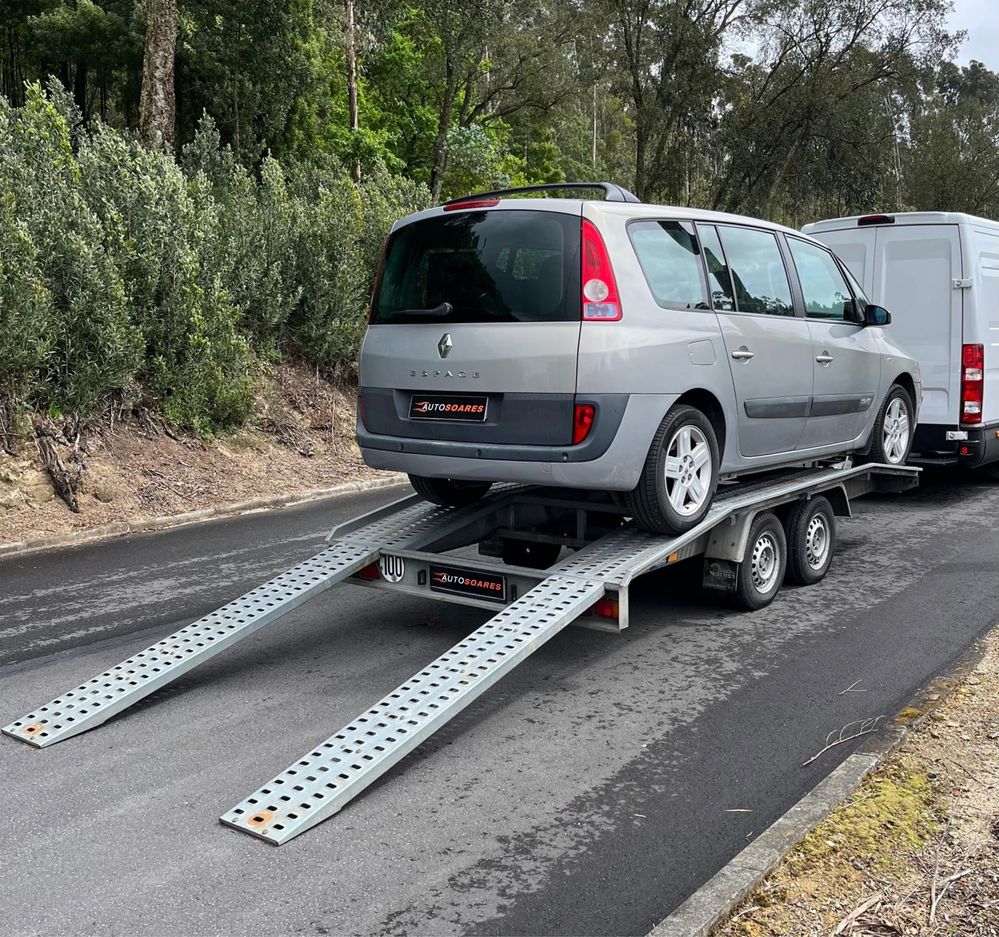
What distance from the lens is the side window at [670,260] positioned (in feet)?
18.3

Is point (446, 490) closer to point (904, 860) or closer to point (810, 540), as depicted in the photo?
point (810, 540)

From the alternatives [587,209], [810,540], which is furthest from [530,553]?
[587,209]

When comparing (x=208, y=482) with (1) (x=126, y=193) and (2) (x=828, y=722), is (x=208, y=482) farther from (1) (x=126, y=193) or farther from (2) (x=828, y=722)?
(2) (x=828, y=722)

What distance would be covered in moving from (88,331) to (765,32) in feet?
93.8

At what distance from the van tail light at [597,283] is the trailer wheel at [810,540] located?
2345 millimetres

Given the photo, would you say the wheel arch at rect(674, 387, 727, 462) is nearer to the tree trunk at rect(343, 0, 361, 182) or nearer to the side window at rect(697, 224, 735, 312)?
the side window at rect(697, 224, 735, 312)

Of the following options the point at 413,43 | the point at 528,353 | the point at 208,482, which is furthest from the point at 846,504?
the point at 413,43

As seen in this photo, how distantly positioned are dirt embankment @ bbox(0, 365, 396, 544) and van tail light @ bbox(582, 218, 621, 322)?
6074 millimetres

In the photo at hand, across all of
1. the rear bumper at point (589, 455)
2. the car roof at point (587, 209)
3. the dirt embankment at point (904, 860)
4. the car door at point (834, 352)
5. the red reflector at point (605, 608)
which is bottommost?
the dirt embankment at point (904, 860)

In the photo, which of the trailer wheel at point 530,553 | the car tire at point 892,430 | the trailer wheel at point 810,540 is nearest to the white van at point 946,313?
the car tire at point 892,430

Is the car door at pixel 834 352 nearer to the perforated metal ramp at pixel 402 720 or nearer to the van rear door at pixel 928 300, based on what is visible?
the van rear door at pixel 928 300

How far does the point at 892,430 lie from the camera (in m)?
8.37

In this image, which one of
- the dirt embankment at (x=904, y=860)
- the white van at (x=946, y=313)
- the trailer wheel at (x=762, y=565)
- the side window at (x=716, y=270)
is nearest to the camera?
the dirt embankment at (x=904, y=860)

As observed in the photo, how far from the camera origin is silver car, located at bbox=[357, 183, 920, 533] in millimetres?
5242
